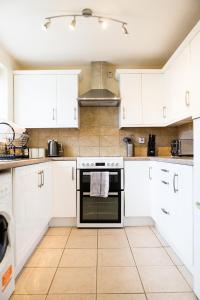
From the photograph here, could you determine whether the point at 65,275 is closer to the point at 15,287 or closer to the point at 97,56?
the point at 15,287

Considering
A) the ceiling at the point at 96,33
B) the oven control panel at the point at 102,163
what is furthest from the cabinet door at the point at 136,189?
the ceiling at the point at 96,33

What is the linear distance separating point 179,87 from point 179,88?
0.01 metres

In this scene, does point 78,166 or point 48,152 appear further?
point 48,152

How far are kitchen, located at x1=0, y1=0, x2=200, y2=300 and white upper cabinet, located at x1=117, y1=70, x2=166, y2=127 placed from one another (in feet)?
0.04

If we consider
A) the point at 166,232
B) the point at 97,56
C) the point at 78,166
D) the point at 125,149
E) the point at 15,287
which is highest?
the point at 97,56

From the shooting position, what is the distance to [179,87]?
2666 millimetres

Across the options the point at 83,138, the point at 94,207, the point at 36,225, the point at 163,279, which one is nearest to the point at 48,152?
the point at 83,138

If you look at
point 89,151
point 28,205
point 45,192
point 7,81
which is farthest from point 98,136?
point 28,205

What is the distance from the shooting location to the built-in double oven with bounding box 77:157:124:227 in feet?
9.71

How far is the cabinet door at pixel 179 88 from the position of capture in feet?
7.97

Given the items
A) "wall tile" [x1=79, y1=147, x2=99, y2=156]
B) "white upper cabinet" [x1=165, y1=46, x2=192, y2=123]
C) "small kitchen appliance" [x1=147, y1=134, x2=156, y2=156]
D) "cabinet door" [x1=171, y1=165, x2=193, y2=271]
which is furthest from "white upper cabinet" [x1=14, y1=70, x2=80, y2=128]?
"cabinet door" [x1=171, y1=165, x2=193, y2=271]

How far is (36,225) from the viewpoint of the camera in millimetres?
2232

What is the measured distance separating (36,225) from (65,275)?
0.57m

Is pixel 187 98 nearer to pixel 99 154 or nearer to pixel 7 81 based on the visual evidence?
pixel 99 154
